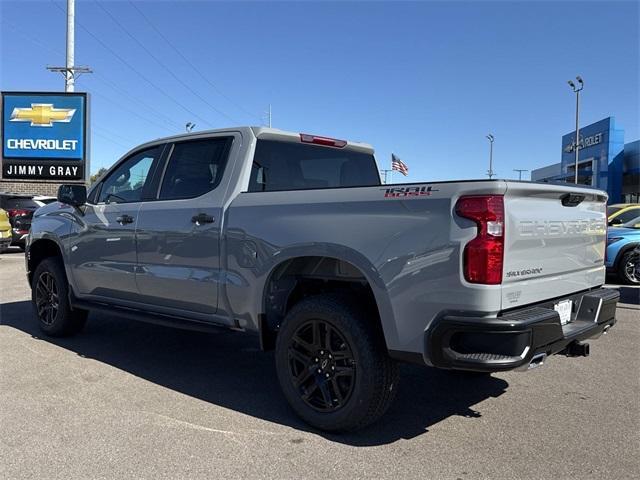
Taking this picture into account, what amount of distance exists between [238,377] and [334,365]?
4.98ft

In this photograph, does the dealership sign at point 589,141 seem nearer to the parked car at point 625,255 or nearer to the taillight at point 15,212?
the parked car at point 625,255

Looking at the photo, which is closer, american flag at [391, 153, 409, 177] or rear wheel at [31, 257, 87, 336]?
rear wheel at [31, 257, 87, 336]

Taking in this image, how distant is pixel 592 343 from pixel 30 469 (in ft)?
17.9

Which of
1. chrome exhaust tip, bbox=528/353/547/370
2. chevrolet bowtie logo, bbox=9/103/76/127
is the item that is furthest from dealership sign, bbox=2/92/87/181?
chrome exhaust tip, bbox=528/353/547/370

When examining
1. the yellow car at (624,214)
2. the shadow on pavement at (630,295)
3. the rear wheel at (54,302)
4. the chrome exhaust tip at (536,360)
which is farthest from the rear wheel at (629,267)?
the rear wheel at (54,302)

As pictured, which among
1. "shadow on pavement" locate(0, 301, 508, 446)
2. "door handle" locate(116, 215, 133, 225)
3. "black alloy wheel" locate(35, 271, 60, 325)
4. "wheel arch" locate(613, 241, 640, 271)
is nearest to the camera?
"shadow on pavement" locate(0, 301, 508, 446)

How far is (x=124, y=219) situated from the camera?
509 centimetres

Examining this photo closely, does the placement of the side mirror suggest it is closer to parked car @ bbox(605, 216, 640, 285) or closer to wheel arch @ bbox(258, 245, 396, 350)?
wheel arch @ bbox(258, 245, 396, 350)

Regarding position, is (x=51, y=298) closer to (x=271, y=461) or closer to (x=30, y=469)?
(x=30, y=469)

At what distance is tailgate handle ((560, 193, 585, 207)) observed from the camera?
357cm

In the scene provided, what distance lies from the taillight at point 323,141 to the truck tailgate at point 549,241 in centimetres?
216

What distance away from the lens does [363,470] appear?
10.2ft

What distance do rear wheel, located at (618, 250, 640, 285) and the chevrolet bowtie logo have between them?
21785 mm

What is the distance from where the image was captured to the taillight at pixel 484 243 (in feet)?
9.76
